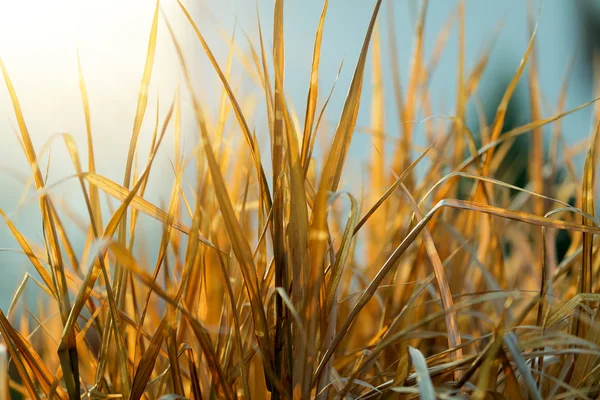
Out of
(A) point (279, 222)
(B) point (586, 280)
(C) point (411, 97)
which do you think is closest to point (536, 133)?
(C) point (411, 97)

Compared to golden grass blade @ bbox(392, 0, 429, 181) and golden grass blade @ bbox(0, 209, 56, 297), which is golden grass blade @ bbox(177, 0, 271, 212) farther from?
golden grass blade @ bbox(392, 0, 429, 181)

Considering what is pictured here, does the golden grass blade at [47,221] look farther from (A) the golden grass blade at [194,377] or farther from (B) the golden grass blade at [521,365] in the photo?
(B) the golden grass blade at [521,365]

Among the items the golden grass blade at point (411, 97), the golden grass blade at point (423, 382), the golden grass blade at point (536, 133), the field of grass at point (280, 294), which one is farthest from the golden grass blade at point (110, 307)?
the golden grass blade at point (536, 133)

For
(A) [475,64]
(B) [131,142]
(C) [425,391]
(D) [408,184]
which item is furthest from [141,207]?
(A) [475,64]

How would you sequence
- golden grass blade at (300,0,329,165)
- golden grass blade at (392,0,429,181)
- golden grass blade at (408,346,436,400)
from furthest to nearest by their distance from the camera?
golden grass blade at (392,0,429,181) → golden grass blade at (300,0,329,165) → golden grass blade at (408,346,436,400)

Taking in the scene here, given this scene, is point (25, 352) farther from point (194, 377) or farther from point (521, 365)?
point (521, 365)

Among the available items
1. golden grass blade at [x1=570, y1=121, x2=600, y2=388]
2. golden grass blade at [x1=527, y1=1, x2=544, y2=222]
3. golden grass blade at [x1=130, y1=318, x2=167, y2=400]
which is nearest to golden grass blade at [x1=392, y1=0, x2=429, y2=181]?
golden grass blade at [x1=527, y1=1, x2=544, y2=222]

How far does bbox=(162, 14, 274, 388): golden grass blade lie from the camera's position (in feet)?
0.85

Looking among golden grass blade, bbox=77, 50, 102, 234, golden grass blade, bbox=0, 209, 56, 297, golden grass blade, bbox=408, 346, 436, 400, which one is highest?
golden grass blade, bbox=77, 50, 102, 234

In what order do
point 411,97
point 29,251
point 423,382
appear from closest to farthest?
1. point 423,382
2. point 29,251
3. point 411,97

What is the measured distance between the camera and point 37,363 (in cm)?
31

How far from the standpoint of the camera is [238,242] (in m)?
0.28

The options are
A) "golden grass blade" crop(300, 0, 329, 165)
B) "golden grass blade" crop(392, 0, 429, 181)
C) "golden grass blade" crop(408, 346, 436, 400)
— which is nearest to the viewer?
"golden grass blade" crop(408, 346, 436, 400)

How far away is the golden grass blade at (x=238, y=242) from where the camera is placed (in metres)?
0.26
